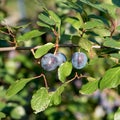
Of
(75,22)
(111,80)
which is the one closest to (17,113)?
(75,22)

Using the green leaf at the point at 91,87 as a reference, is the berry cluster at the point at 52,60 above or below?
above

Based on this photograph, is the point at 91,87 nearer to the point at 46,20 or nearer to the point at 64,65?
the point at 64,65

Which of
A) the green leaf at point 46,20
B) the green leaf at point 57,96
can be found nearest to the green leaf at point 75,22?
the green leaf at point 46,20

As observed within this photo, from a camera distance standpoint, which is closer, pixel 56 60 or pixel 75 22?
pixel 56 60

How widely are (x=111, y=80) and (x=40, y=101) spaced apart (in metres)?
0.21

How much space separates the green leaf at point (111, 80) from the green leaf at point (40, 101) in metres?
0.16

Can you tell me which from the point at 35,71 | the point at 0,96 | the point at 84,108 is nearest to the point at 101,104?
the point at 84,108

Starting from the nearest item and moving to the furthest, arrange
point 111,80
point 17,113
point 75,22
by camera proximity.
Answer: point 111,80, point 75,22, point 17,113

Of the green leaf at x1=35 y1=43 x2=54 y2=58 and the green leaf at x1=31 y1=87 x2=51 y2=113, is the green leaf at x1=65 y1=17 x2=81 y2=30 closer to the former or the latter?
the green leaf at x1=35 y1=43 x2=54 y2=58

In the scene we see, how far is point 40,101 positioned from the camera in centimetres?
117

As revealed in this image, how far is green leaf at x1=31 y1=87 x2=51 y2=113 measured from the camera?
116 cm

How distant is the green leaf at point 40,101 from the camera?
1155 mm

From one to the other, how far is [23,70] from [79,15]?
4.33ft

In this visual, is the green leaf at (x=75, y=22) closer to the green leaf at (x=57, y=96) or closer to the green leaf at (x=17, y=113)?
the green leaf at (x=57, y=96)
